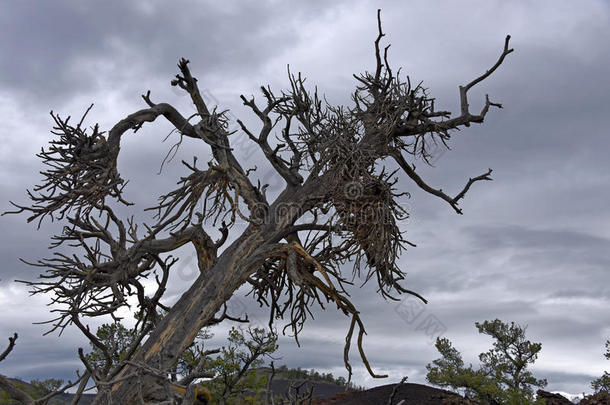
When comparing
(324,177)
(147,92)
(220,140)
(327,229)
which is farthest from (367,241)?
(147,92)

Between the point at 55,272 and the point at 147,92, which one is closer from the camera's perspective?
the point at 55,272

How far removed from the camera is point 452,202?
36.0 ft

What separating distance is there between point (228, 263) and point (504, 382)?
306 inches

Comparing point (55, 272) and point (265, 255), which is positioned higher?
point (265, 255)

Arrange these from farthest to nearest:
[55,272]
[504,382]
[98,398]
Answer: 1. [504,382]
2. [55,272]
3. [98,398]

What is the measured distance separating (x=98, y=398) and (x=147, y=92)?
5175mm

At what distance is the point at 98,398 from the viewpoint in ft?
23.1

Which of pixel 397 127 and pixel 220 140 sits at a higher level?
pixel 397 127

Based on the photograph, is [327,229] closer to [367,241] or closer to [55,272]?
[367,241]

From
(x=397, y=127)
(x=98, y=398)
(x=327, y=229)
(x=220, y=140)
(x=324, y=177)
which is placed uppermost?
(x=397, y=127)

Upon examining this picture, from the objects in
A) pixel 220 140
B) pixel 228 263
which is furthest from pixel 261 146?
pixel 228 263

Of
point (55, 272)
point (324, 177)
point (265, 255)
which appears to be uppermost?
point (324, 177)

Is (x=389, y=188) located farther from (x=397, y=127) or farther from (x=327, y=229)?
(x=397, y=127)

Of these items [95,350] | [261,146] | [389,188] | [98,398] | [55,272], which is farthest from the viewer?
[95,350]
